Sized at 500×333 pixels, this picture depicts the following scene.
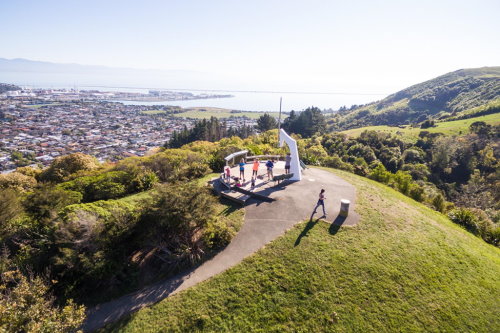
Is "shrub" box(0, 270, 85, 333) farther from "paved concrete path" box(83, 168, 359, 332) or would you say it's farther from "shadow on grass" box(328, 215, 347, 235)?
"shadow on grass" box(328, 215, 347, 235)

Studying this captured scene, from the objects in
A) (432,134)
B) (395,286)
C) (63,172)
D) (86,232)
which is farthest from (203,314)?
(432,134)

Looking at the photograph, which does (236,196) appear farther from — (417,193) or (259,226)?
(417,193)

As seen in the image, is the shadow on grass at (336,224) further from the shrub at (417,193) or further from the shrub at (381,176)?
the shrub at (381,176)

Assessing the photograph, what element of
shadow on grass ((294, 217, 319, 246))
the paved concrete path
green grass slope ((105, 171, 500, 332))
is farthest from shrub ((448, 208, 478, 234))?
shadow on grass ((294, 217, 319, 246))

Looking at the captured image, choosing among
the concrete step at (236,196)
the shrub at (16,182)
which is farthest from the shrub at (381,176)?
the shrub at (16,182)

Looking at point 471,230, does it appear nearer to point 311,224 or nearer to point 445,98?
point 311,224

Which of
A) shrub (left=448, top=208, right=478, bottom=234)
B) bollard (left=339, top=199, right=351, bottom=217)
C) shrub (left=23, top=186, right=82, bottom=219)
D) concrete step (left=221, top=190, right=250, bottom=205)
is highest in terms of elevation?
shrub (left=23, top=186, right=82, bottom=219)
